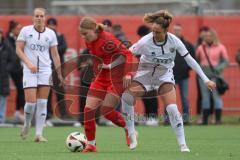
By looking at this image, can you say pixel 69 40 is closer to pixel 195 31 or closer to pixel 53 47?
pixel 195 31

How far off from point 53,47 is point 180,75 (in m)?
6.16

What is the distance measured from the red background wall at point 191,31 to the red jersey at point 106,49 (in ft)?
30.0

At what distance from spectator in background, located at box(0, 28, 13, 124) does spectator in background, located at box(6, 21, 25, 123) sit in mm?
122

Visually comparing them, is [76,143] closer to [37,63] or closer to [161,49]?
[161,49]

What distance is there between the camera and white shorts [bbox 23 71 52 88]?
1556 cm

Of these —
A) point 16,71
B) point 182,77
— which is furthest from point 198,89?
point 16,71

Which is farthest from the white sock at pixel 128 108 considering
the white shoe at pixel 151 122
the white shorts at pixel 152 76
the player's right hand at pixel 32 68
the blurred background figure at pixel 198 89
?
the blurred background figure at pixel 198 89

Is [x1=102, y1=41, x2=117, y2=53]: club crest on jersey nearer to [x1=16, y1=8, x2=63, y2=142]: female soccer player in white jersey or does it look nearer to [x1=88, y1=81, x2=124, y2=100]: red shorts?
[x1=88, y1=81, x2=124, y2=100]: red shorts

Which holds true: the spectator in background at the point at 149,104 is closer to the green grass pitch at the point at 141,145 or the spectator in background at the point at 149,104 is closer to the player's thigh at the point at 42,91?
the green grass pitch at the point at 141,145

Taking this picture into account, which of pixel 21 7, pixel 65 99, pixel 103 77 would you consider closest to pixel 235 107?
pixel 65 99

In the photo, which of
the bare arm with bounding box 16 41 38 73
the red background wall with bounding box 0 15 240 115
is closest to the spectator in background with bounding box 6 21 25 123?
the red background wall with bounding box 0 15 240 115

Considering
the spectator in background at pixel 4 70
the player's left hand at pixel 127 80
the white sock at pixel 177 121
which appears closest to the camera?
the white sock at pixel 177 121

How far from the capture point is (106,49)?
13102 millimetres

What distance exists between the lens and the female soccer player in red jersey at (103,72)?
13.0 meters
